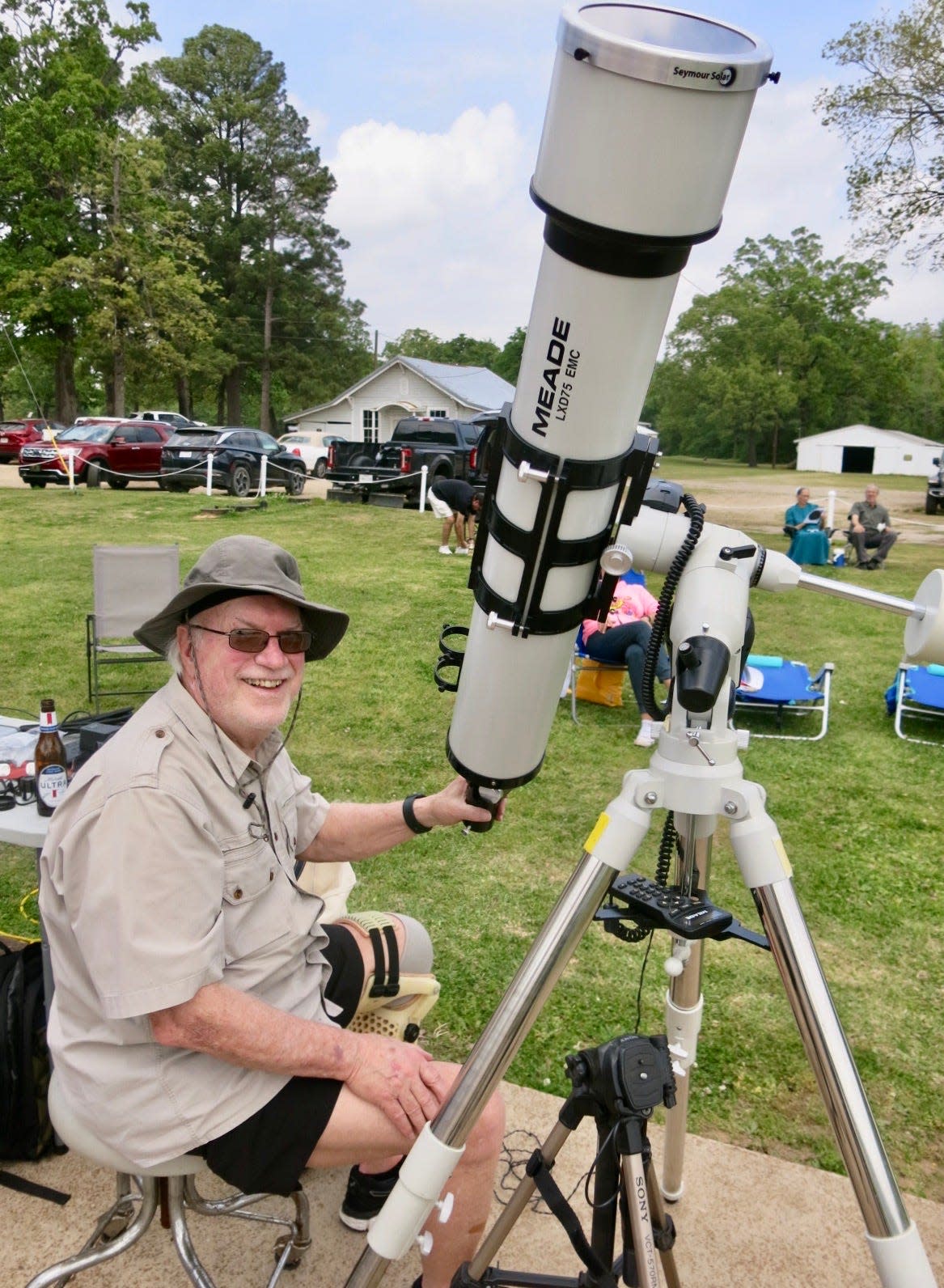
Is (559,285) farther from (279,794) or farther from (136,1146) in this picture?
(136,1146)

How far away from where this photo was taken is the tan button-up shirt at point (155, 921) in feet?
5.25

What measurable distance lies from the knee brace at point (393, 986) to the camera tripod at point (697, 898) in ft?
2.30

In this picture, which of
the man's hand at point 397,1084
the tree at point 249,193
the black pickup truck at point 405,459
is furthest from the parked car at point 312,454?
the man's hand at point 397,1084

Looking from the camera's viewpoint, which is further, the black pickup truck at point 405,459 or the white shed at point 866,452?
the white shed at point 866,452

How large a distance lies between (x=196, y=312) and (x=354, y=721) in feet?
96.0

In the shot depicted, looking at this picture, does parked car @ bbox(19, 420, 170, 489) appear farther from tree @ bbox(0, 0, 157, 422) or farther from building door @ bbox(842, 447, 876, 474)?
building door @ bbox(842, 447, 876, 474)

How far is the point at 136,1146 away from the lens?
66.7 inches

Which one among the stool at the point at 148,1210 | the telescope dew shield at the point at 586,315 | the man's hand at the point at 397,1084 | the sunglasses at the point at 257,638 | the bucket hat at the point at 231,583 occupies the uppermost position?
the telescope dew shield at the point at 586,315

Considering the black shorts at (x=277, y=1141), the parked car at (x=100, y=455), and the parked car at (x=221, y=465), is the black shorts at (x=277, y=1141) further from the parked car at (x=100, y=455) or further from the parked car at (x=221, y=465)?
the parked car at (x=100, y=455)

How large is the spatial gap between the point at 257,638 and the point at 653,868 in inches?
118

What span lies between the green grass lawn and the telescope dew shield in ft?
5.56

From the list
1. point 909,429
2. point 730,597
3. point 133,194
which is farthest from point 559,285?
point 909,429

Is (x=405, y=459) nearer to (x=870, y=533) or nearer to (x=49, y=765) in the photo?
(x=870, y=533)

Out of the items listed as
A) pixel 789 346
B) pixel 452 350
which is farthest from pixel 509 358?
pixel 789 346
